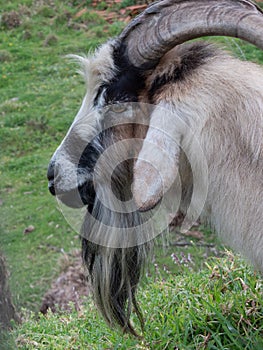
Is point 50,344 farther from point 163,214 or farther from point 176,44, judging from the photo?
point 176,44

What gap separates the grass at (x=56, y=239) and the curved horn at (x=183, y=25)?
49 cm

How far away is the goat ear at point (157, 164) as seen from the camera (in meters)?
2.80

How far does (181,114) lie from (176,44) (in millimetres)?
357

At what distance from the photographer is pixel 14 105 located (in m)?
11.9

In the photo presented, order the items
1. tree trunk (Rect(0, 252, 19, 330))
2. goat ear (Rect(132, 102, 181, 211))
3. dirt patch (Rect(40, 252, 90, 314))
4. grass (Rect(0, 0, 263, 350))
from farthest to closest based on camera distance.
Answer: dirt patch (Rect(40, 252, 90, 314)) → tree trunk (Rect(0, 252, 19, 330)) → grass (Rect(0, 0, 263, 350)) → goat ear (Rect(132, 102, 181, 211))

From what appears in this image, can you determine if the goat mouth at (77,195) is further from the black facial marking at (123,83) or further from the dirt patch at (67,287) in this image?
the dirt patch at (67,287)

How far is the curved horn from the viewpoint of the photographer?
2.81 meters

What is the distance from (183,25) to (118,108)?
0.48m

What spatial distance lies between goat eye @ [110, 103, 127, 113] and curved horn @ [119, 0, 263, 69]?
7.6 inches

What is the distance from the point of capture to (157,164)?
2.81 m

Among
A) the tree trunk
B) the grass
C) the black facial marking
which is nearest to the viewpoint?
the black facial marking

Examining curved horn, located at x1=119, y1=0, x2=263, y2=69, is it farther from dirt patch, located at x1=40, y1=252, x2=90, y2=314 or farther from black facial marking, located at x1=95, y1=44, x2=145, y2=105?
dirt patch, located at x1=40, y1=252, x2=90, y2=314

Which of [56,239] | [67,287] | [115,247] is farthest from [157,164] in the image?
[56,239]

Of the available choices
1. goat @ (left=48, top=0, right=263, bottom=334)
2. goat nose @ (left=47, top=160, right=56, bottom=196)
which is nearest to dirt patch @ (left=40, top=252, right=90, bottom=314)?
goat @ (left=48, top=0, right=263, bottom=334)
